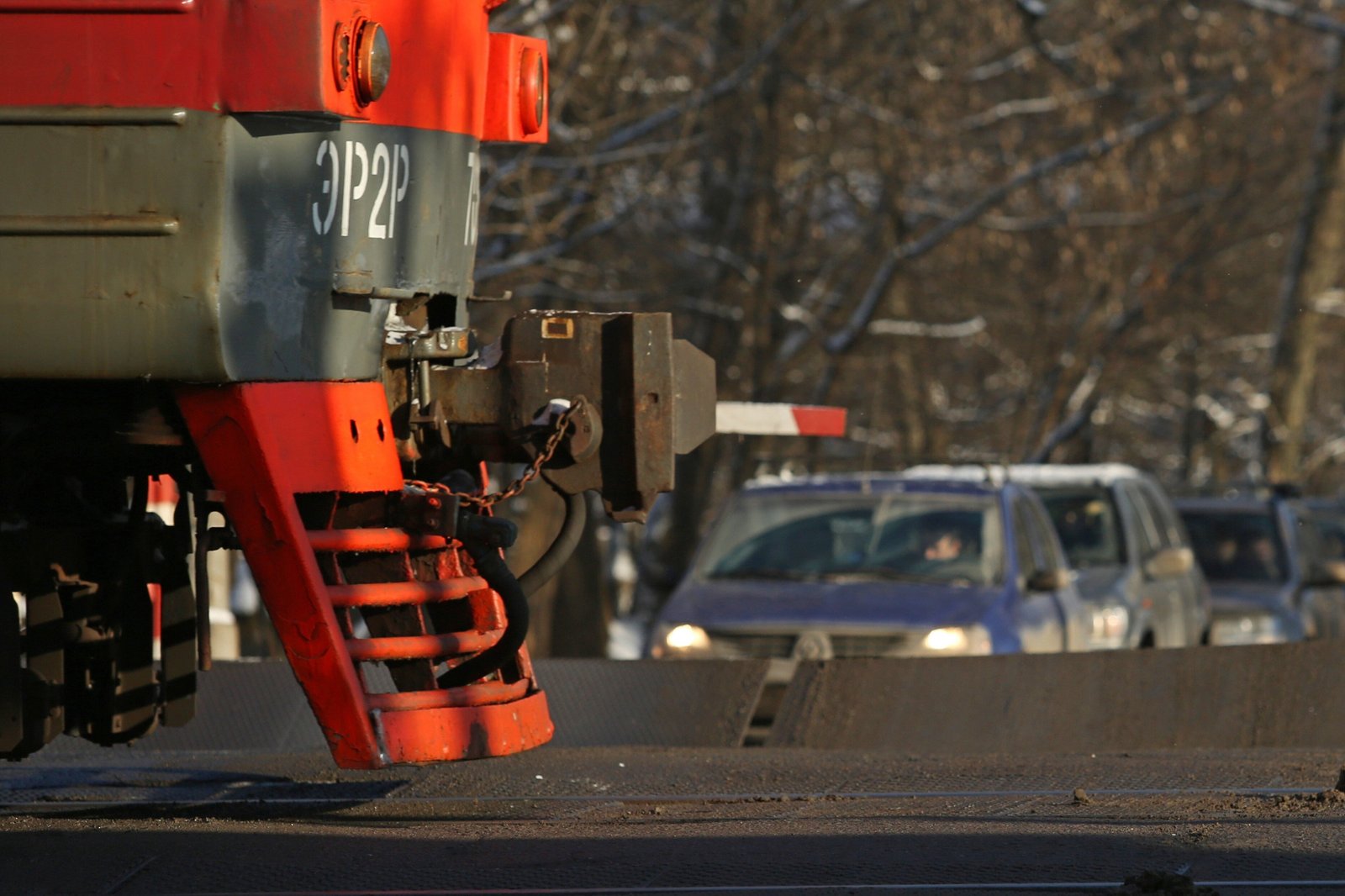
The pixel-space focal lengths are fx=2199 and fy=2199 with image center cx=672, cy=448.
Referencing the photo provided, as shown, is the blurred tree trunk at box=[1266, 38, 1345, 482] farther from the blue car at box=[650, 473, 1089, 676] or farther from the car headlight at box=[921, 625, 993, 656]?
the car headlight at box=[921, 625, 993, 656]

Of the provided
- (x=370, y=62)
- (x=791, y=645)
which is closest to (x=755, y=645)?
(x=791, y=645)

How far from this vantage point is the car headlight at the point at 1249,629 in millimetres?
16172

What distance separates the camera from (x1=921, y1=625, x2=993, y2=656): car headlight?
1112cm

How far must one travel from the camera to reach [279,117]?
19.3ft

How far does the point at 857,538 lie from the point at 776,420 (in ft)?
13.7

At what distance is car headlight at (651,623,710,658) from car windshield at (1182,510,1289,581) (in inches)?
277

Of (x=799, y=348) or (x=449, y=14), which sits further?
(x=799, y=348)

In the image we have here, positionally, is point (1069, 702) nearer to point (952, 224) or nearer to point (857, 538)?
point (857, 538)

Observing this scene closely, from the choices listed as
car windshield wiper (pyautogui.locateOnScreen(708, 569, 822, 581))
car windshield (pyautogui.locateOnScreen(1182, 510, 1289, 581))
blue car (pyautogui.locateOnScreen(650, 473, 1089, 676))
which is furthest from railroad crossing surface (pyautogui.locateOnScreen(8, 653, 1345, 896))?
car windshield (pyautogui.locateOnScreen(1182, 510, 1289, 581))

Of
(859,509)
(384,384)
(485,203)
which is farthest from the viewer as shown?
(485,203)

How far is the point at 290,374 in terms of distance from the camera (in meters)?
6.05

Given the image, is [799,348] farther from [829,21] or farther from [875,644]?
[875,644]

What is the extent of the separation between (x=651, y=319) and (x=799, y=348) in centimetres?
1189

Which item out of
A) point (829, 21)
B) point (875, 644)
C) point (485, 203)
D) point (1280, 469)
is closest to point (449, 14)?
point (875, 644)
